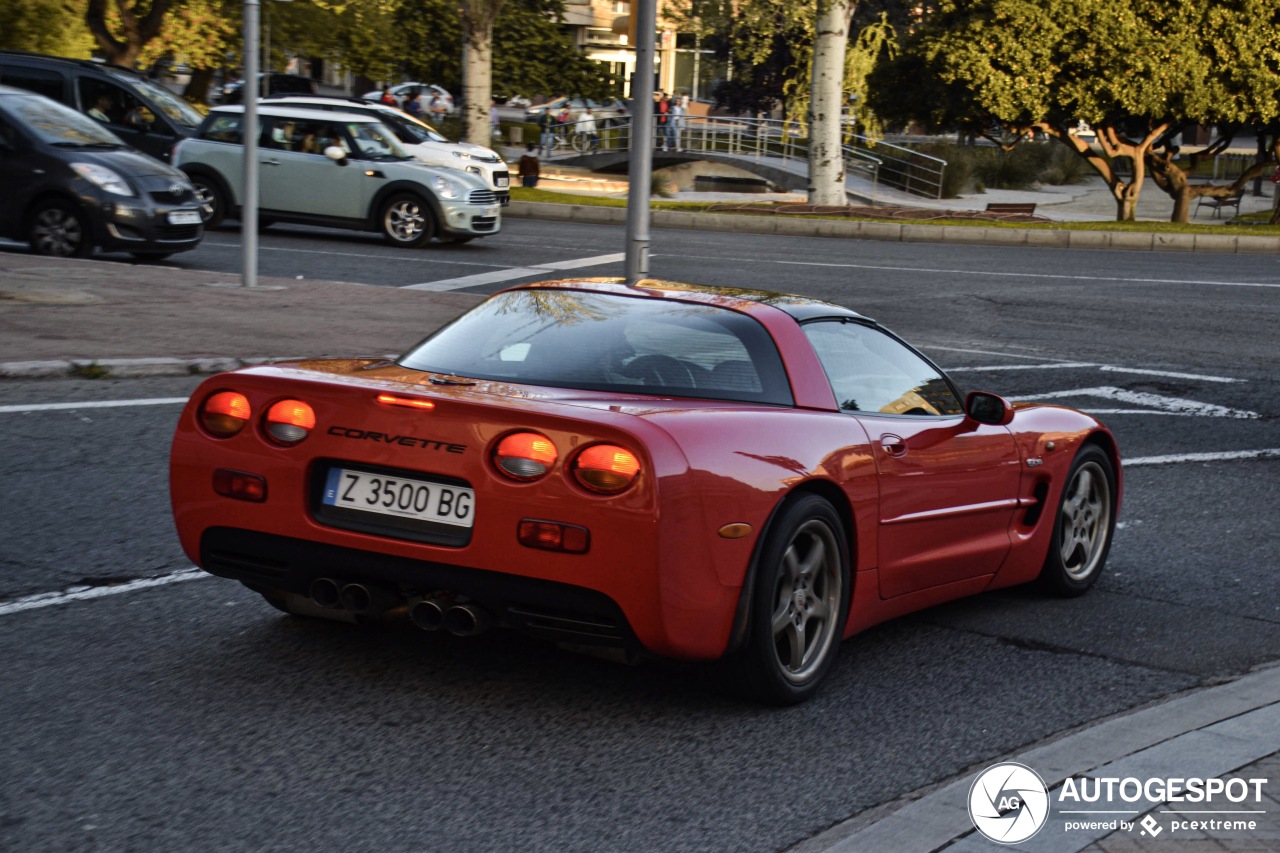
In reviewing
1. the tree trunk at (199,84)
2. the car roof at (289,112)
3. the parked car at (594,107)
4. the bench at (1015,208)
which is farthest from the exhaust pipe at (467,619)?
the parked car at (594,107)

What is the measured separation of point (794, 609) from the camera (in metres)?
4.79

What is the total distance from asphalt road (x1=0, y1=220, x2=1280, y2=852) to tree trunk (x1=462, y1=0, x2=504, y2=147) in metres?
21.9

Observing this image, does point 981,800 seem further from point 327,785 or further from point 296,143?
point 296,143

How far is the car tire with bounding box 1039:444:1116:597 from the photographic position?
642 cm

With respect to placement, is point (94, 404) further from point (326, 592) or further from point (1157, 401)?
point (1157, 401)

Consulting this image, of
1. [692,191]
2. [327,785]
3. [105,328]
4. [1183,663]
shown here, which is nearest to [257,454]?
[327,785]

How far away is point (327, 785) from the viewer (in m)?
3.97

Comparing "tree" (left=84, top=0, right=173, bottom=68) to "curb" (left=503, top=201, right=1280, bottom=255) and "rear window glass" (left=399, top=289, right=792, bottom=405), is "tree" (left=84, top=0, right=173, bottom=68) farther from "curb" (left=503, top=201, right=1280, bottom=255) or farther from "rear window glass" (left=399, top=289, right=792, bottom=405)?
"rear window glass" (left=399, top=289, right=792, bottom=405)

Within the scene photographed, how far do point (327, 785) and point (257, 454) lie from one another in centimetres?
109

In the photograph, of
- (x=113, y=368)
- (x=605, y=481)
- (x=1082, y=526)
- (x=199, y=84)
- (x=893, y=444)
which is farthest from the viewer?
(x=199, y=84)

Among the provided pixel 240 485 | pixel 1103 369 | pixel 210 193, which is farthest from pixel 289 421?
pixel 210 193

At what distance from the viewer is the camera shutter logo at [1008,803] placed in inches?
149

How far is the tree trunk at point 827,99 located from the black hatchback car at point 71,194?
51.4 feet

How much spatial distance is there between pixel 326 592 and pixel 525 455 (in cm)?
76
